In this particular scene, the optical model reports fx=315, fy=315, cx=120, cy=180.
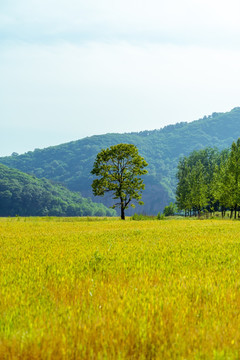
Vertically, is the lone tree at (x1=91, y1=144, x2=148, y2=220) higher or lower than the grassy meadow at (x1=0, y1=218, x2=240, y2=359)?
higher

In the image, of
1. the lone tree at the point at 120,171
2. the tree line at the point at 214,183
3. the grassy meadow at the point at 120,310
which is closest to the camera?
the grassy meadow at the point at 120,310

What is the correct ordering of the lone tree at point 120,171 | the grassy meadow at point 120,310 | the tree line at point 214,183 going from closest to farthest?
the grassy meadow at point 120,310 → the lone tree at point 120,171 → the tree line at point 214,183

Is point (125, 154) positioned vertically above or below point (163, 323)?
above

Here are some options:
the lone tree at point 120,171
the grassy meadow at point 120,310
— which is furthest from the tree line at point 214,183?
the grassy meadow at point 120,310

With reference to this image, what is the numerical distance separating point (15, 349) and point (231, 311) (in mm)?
2942

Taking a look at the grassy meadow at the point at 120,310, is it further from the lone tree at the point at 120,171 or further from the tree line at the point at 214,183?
the tree line at the point at 214,183

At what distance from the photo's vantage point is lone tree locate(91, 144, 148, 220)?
177 ft

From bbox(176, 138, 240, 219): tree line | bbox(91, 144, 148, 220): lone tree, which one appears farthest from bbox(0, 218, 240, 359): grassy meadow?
bbox(176, 138, 240, 219): tree line

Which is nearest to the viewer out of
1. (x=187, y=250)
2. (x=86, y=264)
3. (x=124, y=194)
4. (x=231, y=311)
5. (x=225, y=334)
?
(x=225, y=334)

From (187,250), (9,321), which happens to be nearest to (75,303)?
(9,321)

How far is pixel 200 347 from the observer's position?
3.39 m

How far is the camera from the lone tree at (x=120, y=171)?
177 feet

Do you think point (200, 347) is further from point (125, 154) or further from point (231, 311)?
point (125, 154)

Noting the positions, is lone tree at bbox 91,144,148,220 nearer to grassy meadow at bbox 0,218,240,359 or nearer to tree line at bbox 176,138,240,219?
tree line at bbox 176,138,240,219
